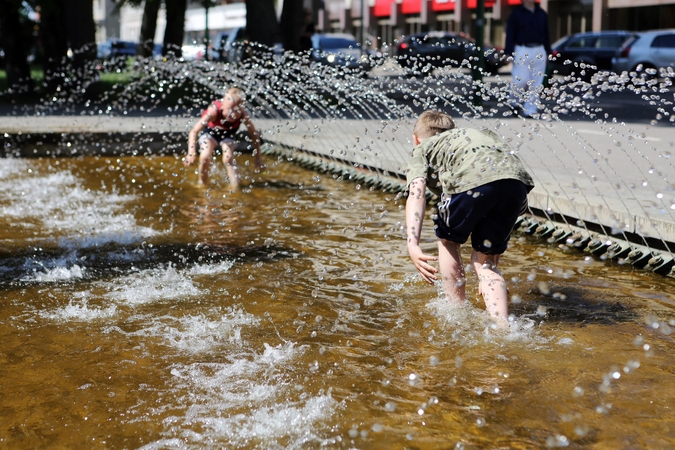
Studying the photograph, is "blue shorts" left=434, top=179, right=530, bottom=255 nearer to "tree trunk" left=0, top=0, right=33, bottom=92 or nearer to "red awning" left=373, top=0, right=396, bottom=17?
"tree trunk" left=0, top=0, right=33, bottom=92

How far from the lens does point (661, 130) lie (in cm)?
1279

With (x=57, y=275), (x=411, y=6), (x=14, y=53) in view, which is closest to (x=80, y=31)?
(x=14, y=53)

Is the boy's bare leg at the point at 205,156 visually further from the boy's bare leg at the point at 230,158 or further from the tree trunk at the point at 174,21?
the tree trunk at the point at 174,21

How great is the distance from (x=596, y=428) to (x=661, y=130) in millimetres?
10047

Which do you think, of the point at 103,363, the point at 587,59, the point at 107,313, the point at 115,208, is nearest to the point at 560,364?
the point at 103,363

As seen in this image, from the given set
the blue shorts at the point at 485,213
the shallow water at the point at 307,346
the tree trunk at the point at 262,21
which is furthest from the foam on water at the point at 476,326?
the tree trunk at the point at 262,21

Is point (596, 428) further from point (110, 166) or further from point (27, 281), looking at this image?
point (110, 166)

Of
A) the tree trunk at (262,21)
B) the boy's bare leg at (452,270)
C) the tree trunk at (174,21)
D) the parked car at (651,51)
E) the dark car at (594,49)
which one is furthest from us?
the tree trunk at (174,21)

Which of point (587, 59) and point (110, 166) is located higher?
point (587, 59)

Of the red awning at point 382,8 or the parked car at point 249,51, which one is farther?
the red awning at point 382,8

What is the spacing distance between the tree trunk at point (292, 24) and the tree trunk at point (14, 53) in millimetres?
7749

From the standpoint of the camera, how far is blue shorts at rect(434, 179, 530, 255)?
455 centimetres

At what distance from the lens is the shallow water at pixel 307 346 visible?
3670mm

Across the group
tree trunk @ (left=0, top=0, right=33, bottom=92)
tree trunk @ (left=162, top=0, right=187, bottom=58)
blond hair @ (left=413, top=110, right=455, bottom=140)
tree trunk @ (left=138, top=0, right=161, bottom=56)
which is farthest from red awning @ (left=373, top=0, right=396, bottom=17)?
blond hair @ (left=413, top=110, right=455, bottom=140)
